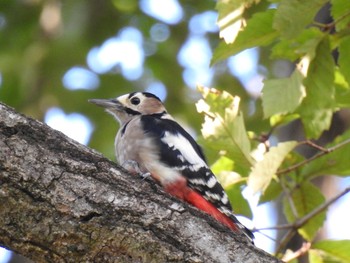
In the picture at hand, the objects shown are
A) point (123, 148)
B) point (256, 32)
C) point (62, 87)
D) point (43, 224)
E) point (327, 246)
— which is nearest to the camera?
point (43, 224)

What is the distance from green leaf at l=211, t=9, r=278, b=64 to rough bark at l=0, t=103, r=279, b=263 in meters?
1.12

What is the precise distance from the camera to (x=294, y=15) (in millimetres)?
3635

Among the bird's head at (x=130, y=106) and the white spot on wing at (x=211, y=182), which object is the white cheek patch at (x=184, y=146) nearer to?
the white spot on wing at (x=211, y=182)

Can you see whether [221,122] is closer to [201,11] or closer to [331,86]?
[331,86]

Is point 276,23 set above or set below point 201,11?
below

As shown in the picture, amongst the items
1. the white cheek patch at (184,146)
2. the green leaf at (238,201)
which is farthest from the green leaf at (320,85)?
the white cheek patch at (184,146)

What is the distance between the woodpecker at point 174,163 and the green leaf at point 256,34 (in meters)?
0.80

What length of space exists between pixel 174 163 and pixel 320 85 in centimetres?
99

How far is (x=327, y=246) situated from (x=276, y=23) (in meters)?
1.28

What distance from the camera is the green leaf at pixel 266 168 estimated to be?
12.7 feet

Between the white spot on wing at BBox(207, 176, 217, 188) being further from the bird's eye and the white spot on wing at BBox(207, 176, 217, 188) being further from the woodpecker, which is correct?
the bird's eye

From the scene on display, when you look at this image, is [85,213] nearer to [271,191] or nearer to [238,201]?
[238,201]

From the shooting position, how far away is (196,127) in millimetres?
8148

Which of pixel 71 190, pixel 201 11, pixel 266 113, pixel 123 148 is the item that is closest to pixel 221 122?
pixel 266 113
